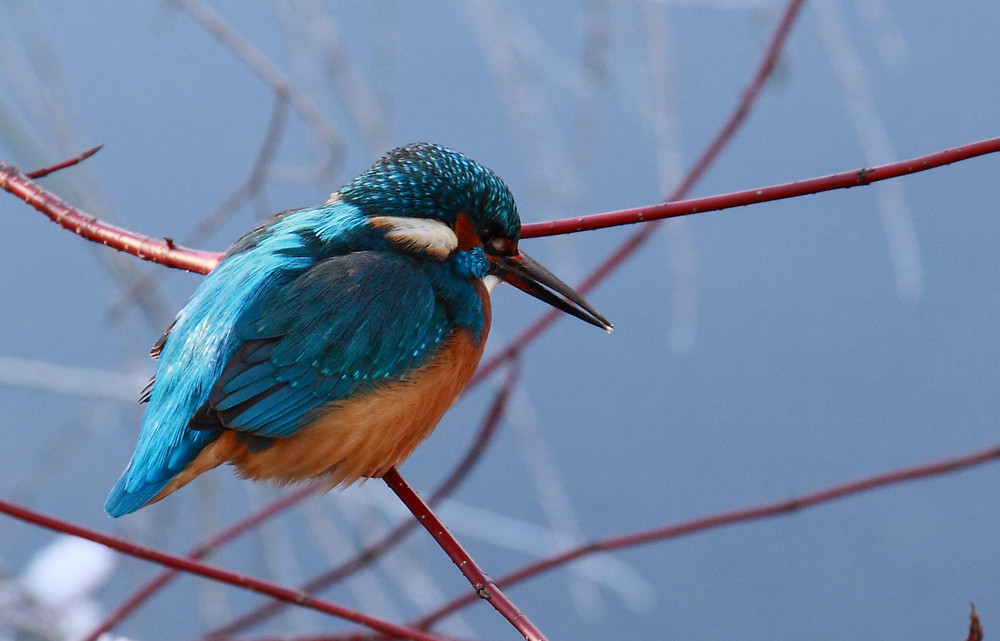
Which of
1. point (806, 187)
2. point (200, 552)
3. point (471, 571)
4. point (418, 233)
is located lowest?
point (200, 552)

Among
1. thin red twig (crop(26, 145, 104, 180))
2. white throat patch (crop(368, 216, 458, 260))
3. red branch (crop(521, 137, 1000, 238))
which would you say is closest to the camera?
red branch (crop(521, 137, 1000, 238))

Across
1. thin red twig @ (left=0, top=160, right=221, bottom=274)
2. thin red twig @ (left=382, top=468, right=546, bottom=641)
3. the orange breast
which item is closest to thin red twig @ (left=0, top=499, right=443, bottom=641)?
thin red twig @ (left=382, top=468, right=546, bottom=641)

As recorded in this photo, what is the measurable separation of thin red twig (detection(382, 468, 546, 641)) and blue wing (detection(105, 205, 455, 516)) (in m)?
0.12

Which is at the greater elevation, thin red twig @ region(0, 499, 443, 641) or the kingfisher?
the kingfisher

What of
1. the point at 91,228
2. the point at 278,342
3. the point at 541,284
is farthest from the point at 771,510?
the point at 91,228

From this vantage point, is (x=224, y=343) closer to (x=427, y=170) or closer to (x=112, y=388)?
(x=427, y=170)

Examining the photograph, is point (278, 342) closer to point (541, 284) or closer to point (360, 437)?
point (360, 437)

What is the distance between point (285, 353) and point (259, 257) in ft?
0.25

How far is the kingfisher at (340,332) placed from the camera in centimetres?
82

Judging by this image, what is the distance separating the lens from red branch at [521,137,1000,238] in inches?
24.7

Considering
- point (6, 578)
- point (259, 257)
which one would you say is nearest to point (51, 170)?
point (259, 257)

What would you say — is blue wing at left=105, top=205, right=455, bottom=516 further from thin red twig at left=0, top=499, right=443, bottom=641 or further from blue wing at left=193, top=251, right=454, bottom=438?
thin red twig at left=0, top=499, right=443, bottom=641

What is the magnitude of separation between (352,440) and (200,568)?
20 centimetres

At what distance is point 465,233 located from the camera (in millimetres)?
936
